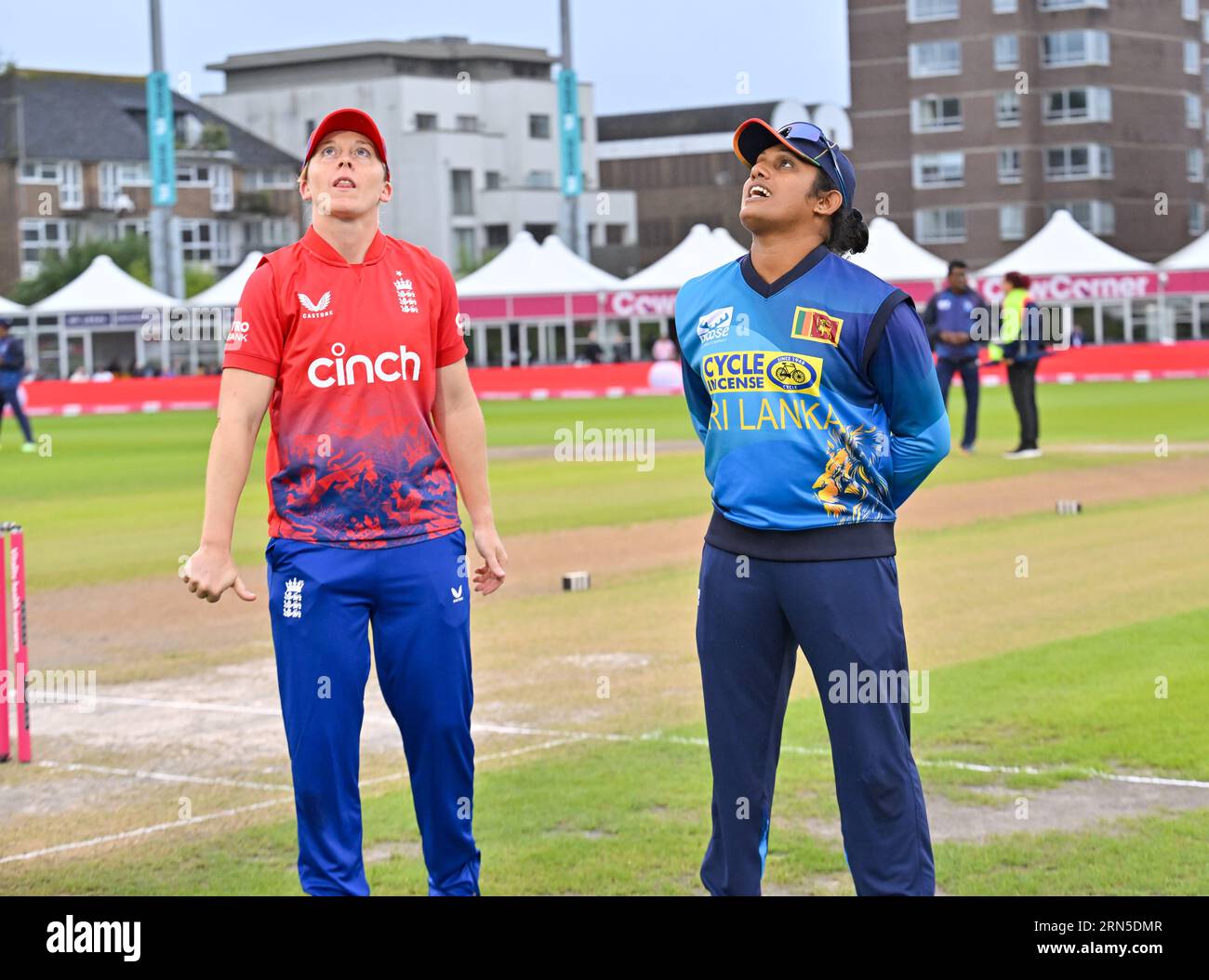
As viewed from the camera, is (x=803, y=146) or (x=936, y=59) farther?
(x=936, y=59)

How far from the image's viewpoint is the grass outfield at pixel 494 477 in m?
17.6

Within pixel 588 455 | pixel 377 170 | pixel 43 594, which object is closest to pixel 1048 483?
pixel 588 455

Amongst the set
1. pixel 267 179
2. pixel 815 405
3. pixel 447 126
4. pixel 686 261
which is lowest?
pixel 815 405

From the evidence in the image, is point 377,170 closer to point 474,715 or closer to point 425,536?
point 425,536

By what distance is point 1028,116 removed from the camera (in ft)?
295

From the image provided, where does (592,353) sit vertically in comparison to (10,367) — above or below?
above

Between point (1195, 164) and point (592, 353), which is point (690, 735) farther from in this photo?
point (1195, 164)

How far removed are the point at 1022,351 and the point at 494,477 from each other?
6113mm

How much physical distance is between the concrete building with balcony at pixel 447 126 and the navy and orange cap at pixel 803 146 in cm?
9504

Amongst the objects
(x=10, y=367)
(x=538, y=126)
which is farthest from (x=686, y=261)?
(x=538, y=126)

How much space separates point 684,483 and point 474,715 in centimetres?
1267

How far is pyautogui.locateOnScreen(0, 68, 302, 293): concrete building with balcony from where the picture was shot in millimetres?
93938

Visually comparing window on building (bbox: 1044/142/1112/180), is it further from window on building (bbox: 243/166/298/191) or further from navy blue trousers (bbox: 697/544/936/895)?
navy blue trousers (bbox: 697/544/936/895)

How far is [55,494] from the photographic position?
22.9 meters
